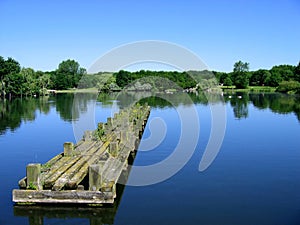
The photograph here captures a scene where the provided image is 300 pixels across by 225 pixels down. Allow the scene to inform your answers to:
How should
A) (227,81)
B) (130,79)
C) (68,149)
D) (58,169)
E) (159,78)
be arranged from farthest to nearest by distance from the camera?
(227,81)
(130,79)
(159,78)
(68,149)
(58,169)

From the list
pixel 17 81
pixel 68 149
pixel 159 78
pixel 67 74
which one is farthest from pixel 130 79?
pixel 68 149

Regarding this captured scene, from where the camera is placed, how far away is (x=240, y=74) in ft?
447

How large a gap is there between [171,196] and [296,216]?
388cm

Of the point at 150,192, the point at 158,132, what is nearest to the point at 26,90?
the point at 158,132

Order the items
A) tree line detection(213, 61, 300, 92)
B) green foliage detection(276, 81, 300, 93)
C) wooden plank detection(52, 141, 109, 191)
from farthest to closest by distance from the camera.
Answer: tree line detection(213, 61, 300, 92) < green foliage detection(276, 81, 300, 93) < wooden plank detection(52, 141, 109, 191)

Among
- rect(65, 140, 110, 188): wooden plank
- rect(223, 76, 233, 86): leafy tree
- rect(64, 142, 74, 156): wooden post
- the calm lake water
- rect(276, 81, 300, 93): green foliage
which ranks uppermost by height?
rect(223, 76, 233, 86): leafy tree

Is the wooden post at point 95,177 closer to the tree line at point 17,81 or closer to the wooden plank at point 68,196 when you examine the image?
the wooden plank at point 68,196

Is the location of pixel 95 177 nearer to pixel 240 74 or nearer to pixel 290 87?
pixel 290 87

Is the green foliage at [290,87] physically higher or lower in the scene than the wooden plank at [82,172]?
higher

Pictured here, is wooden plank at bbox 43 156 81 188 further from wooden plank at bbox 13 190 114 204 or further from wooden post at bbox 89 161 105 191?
wooden post at bbox 89 161 105 191

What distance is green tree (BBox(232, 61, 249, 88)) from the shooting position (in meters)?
131

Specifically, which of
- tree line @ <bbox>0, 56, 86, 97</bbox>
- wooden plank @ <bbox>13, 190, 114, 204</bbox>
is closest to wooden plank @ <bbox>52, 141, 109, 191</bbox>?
wooden plank @ <bbox>13, 190, 114, 204</bbox>

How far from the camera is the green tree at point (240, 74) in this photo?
131000 mm

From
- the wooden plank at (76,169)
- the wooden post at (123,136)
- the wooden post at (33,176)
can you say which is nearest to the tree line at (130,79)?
the wooden post at (123,136)
